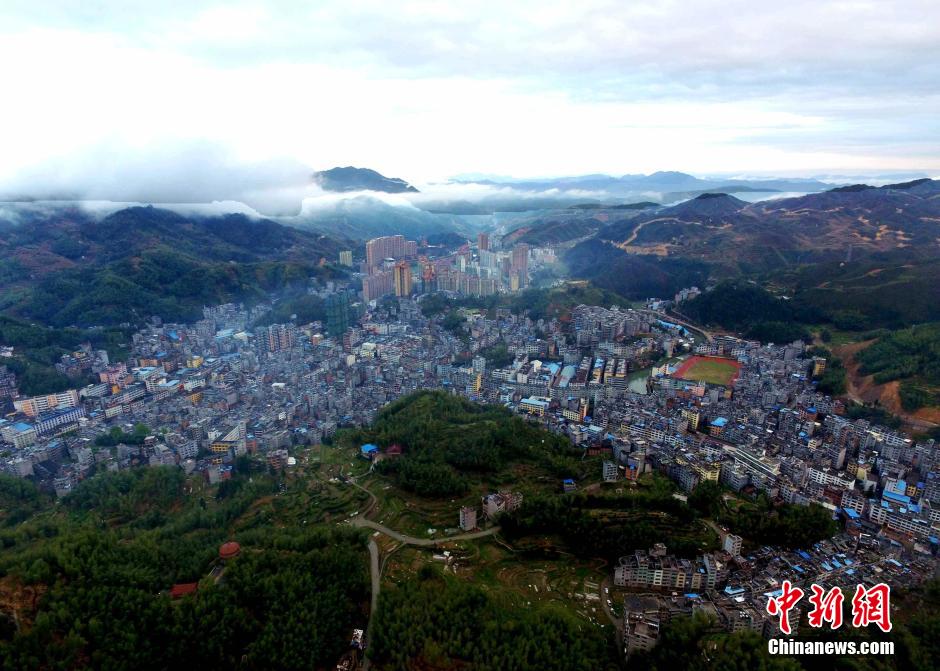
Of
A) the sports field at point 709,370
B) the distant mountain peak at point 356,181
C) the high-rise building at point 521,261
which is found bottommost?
the sports field at point 709,370

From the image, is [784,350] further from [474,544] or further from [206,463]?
[206,463]

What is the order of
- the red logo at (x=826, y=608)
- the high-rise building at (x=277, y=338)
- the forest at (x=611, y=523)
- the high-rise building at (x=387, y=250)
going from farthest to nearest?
the high-rise building at (x=387, y=250) → the high-rise building at (x=277, y=338) → the forest at (x=611, y=523) → the red logo at (x=826, y=608)

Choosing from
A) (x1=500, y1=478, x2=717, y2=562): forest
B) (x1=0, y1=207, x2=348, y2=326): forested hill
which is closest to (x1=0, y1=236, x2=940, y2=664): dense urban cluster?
(x1=500, y1=478, x2=717, y2=562): forest

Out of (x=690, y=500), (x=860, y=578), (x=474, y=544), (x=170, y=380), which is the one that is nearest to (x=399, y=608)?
(x=474, y=544)

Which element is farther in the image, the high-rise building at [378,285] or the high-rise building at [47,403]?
the high-rise building at [378,285]

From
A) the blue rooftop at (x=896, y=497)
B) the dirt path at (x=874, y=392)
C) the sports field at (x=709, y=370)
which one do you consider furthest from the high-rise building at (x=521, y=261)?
the blue rooftop at (x=896, y=497)

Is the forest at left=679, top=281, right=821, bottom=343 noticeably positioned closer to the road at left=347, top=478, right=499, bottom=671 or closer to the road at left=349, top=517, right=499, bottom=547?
the road at left=349, top=517, right=499, bottom=547

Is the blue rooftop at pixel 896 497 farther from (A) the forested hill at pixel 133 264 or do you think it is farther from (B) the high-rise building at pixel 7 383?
(A) the forested hill at pixel 133 264
